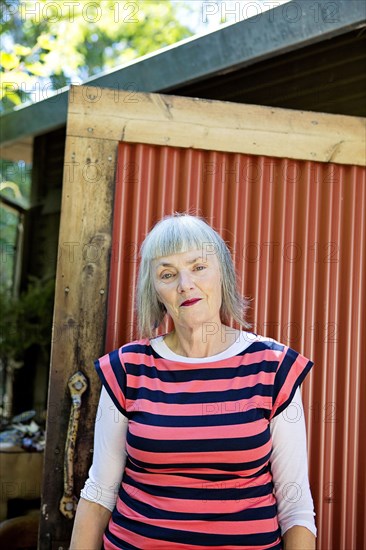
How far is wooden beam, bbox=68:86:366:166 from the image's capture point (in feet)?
9.38

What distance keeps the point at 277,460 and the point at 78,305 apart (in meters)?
1.02

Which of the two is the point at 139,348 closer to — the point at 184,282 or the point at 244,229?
the point at 184,282

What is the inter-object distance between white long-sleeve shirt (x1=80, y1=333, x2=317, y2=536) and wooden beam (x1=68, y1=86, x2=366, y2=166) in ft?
3.05

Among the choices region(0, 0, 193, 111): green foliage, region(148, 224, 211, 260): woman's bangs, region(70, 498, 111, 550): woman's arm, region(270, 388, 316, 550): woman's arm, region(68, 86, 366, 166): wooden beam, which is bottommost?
region(70, 498, 111, 550): woman's arm

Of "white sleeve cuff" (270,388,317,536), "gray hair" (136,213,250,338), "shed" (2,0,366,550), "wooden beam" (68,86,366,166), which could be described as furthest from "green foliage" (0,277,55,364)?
"white sleeve cuff" (270,388,317,536)

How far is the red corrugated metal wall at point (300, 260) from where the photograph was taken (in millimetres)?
2900

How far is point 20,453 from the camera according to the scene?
4.15m

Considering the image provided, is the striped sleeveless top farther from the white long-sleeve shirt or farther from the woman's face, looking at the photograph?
the woman's face

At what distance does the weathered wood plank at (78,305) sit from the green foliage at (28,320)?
3.43m

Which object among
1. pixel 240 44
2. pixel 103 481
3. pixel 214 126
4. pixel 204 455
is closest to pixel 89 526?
pixel 103 481

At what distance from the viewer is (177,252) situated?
238cm

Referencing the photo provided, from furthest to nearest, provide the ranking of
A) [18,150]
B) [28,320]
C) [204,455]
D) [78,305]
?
1. [18,150]
2. [28,320]
3. [78,305]
4. [204,455]

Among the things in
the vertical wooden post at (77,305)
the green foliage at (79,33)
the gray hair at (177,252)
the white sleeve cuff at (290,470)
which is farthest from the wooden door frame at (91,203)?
the green foliage at (79,33)

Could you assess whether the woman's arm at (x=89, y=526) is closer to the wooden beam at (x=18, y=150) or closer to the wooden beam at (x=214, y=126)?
the wooden beam at (x=214, y=126)
